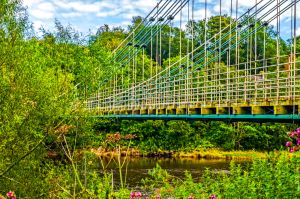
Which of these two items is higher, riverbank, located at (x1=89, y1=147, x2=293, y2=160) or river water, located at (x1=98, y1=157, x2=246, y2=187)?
river water, located at (x1=98, y1=157, x2=246, y2=187)

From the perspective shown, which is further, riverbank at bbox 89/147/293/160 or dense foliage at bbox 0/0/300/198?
riverbank at bbox 89/147/293/160

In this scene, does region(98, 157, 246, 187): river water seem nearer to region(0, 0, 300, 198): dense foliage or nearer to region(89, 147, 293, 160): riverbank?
region(89, 147, 293, 160): riverbank

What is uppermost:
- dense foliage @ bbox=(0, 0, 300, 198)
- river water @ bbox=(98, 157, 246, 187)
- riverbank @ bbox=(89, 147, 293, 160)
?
dense foliage @ bbox=(0, 0, 300, 198)

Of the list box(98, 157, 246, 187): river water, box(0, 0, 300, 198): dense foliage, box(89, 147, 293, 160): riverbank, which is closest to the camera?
box(0, 0, 300, 198): dense foliage

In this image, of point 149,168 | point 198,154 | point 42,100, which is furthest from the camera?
point 198,154

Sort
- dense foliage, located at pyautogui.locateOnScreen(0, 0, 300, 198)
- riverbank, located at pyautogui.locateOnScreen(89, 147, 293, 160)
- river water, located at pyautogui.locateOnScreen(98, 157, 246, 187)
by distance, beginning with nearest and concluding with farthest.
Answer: dense foliage, located at pyautogui.locateOnScreen(0, 0, 300, 198) → river water, located at pyautogui.locateOnScreen(98, 157, 246, 187) → riverbank, located at pyautogui.locateOnScreen(89, 147, 293, 160)

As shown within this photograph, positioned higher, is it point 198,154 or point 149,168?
point 149,168

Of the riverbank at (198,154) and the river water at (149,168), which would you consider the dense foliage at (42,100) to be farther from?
the riverbank at (198,154)

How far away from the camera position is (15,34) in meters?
11.5

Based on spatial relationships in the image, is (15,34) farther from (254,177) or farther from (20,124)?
(254,177)

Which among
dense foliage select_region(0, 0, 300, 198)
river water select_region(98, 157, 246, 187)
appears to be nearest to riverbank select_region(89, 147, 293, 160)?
river water select_region(98, 157, 246, 187)

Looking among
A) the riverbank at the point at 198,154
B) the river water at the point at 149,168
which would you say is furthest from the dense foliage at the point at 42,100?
the riverbank at the point at 198,154

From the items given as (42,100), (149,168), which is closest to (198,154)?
(149,168)

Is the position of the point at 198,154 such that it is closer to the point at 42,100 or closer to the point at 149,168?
the point at 149,168
